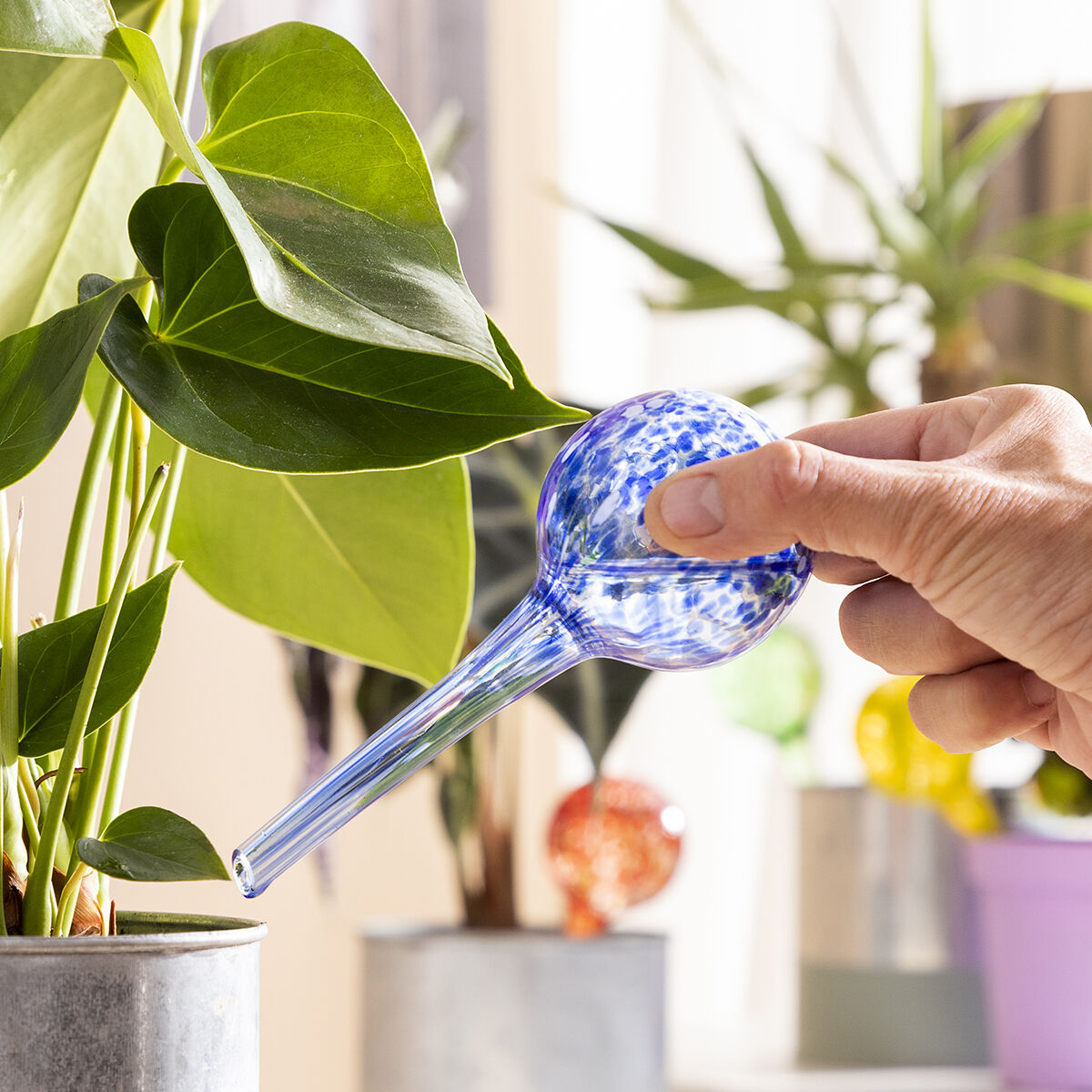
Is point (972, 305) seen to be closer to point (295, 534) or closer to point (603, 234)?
point (603, 234)

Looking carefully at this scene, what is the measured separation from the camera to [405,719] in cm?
36

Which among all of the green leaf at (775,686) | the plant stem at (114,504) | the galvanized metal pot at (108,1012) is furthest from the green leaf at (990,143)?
the galvanized metal pot at (108,1012)

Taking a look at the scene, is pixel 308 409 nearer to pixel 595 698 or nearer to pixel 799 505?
pixel 799 505

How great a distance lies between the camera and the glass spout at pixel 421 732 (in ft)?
1.13

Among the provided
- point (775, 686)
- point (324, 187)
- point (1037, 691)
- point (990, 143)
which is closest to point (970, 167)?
point (990, 143)

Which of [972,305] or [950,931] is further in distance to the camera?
[972,305]

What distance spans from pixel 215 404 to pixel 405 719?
0.11m

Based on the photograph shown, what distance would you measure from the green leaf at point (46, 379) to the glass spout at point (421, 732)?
120 millimetres

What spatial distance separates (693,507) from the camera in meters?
0.33

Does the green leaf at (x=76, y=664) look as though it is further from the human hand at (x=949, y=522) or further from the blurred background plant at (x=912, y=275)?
the blurred background plant at (x=912, y=275)

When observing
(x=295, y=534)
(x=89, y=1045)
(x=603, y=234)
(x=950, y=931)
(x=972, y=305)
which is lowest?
(x=950, y=931)

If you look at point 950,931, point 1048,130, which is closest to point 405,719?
point 950,931

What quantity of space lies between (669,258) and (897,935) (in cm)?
71

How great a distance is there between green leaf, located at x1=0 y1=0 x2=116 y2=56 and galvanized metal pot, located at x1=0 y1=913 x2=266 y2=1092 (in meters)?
0.22
